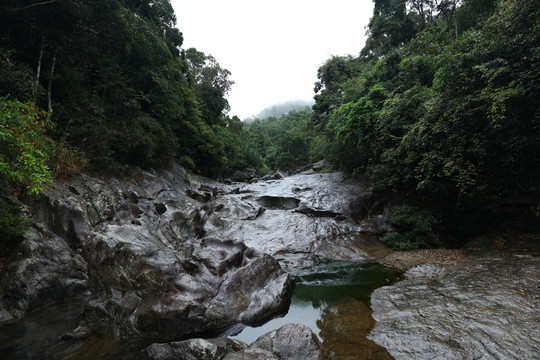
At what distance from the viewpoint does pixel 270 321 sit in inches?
178

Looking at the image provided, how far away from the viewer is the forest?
21.6 ft

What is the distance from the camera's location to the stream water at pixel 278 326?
3.50 metres

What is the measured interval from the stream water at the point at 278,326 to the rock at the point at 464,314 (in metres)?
0.34

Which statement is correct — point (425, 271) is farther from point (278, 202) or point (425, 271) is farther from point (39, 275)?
point (39, 275)

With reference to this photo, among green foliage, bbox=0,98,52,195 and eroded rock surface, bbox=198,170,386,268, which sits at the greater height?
green foliage, bbox=0,98,52,195

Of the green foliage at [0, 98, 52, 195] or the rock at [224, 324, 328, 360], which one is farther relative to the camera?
the green foliage at [0, 98, 52, 195]

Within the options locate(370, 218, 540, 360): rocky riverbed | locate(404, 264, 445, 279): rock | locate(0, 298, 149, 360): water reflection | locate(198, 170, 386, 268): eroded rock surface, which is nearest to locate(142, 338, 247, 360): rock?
locate(0, 298, 149, 360): water reflection

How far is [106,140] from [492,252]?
15.9 meters

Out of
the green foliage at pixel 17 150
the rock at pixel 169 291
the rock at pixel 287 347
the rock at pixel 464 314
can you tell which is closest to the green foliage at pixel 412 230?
the rock at pixel 464 314

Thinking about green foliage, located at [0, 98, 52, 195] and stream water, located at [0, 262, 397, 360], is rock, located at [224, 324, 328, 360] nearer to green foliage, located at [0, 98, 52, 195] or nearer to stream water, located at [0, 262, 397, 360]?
stream water, located at [0, 262, 397, 360]

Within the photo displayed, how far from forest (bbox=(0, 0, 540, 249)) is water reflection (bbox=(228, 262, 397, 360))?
11.8ft

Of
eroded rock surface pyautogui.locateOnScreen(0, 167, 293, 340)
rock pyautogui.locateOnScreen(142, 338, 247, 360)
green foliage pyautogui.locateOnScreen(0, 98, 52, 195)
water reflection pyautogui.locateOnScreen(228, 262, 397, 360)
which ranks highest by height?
green foliage pyautogui.locateOnScreen(0, 98, 52, 195)

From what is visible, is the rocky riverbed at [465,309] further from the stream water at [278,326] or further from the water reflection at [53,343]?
the water reflection at [53,343]

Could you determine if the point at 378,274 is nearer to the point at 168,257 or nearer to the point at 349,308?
the point at 349,308
